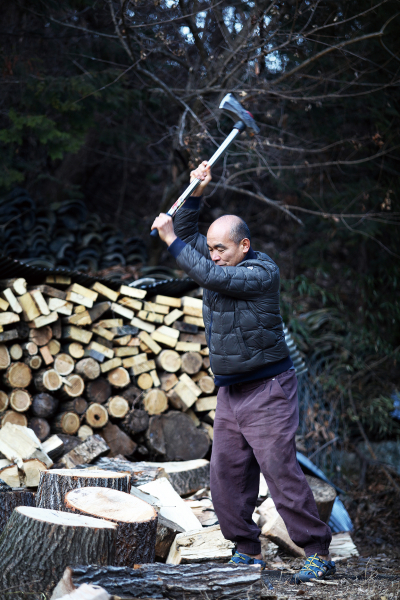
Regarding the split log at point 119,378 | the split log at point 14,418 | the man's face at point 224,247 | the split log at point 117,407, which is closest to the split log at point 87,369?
the split log at point 119,378

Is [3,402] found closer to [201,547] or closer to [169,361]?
[169,361]

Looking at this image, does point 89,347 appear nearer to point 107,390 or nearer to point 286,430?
point 107,390

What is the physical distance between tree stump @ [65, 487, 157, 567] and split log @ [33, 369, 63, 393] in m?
1.71

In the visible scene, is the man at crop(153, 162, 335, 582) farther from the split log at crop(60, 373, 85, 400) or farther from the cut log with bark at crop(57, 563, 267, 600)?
the split log at crop(60, 373, 85, 400)

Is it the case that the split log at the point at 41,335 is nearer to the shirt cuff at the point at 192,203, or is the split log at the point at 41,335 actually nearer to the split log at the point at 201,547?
the shirt cuff at the point at 192,203

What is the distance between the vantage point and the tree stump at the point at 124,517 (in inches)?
102

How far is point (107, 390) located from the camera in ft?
15.3

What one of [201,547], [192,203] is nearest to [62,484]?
[201,547]

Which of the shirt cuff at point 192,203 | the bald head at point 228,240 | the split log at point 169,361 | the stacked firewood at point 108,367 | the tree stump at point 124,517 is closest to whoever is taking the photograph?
the tree stump at point 124,517

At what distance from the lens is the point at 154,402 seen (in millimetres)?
4723

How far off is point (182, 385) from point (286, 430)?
201 cm

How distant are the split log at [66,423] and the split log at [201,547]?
1501mm

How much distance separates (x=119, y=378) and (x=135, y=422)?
40 cm

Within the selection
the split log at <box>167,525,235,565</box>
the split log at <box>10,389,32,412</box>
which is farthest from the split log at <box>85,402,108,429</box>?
the split log at <box>167,525,235,565</box>
